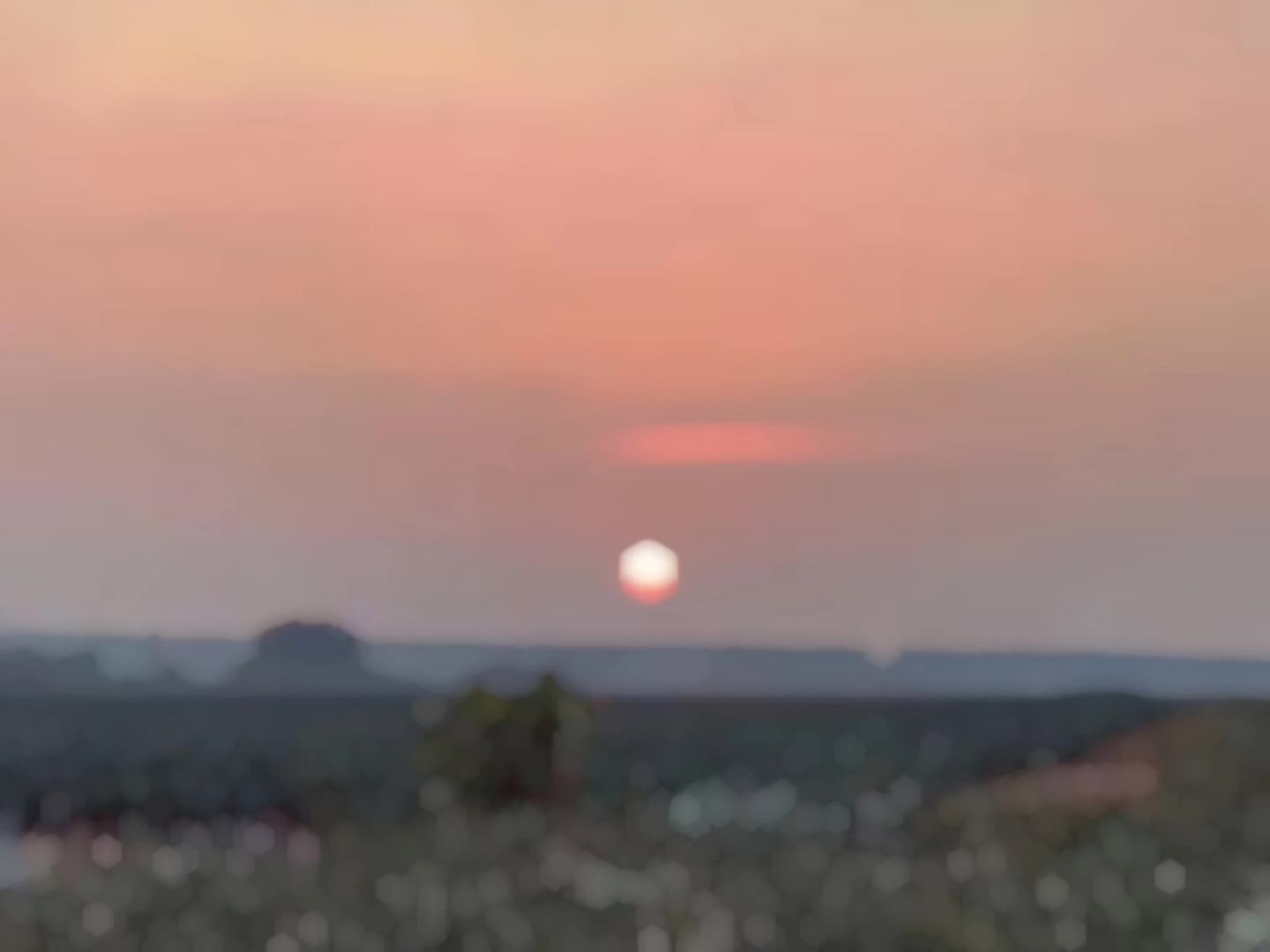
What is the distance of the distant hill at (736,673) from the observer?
7992 millimetres

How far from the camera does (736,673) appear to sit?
335 inches

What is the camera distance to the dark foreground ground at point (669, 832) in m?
5.89

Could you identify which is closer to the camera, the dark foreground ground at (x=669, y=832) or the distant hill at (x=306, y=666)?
the dark foreground ground at (x=669, y=832)

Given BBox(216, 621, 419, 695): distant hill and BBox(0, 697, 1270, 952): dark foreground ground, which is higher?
BBox(216, 621, 419, 695): distant hill

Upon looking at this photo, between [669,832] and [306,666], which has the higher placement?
[306,666]

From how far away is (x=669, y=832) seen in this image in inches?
326

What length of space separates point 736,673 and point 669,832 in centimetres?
118

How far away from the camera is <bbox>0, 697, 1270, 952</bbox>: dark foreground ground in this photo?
589 centimetres

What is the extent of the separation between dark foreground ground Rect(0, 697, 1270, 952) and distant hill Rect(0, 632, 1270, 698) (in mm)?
272

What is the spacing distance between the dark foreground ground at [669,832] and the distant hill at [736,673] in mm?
272

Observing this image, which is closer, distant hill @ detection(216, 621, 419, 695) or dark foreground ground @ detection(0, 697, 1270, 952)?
dark foreground ground @ detection(0, 697, 1270, 952)

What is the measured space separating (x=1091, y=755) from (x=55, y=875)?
7340 mm

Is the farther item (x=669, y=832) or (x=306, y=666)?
(x=669, y=832)

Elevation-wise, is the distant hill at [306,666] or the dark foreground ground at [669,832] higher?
the distant hill at [306,666]
